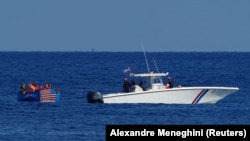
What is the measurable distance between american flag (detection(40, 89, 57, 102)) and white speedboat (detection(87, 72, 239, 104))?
4545mm

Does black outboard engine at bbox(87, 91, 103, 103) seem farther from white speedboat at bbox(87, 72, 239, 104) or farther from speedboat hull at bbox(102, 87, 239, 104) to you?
speedboat hull at bbox(102, 87, 239, 104)

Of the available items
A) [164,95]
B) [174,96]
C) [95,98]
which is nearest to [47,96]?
[95,98]

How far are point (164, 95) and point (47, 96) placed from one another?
8329mm

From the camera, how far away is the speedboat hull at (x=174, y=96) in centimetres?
6129

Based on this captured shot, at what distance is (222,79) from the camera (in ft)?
372

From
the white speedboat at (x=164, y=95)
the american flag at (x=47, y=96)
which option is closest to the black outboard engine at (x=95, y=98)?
the white speedboat at (x=164, y=95)

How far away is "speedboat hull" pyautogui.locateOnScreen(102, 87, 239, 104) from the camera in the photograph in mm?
61294

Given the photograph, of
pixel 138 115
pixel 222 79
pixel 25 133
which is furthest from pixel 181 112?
pixel 222 79

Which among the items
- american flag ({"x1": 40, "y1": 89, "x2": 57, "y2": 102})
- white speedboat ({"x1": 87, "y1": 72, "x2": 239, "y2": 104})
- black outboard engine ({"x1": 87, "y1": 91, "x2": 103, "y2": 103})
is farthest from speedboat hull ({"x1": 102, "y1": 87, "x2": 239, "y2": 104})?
american flag ({"x1": 40, "y1": 89, "x2": 57, "y2": 102})

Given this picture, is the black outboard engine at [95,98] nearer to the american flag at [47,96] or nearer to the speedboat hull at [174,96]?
the speedboat hull at [174,96]

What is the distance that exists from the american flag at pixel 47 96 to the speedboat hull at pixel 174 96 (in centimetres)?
477

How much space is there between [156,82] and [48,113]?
7.57 m

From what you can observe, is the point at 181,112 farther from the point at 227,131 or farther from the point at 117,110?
the point at 227,131

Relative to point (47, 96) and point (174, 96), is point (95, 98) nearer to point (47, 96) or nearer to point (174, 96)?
point (47, 96)
